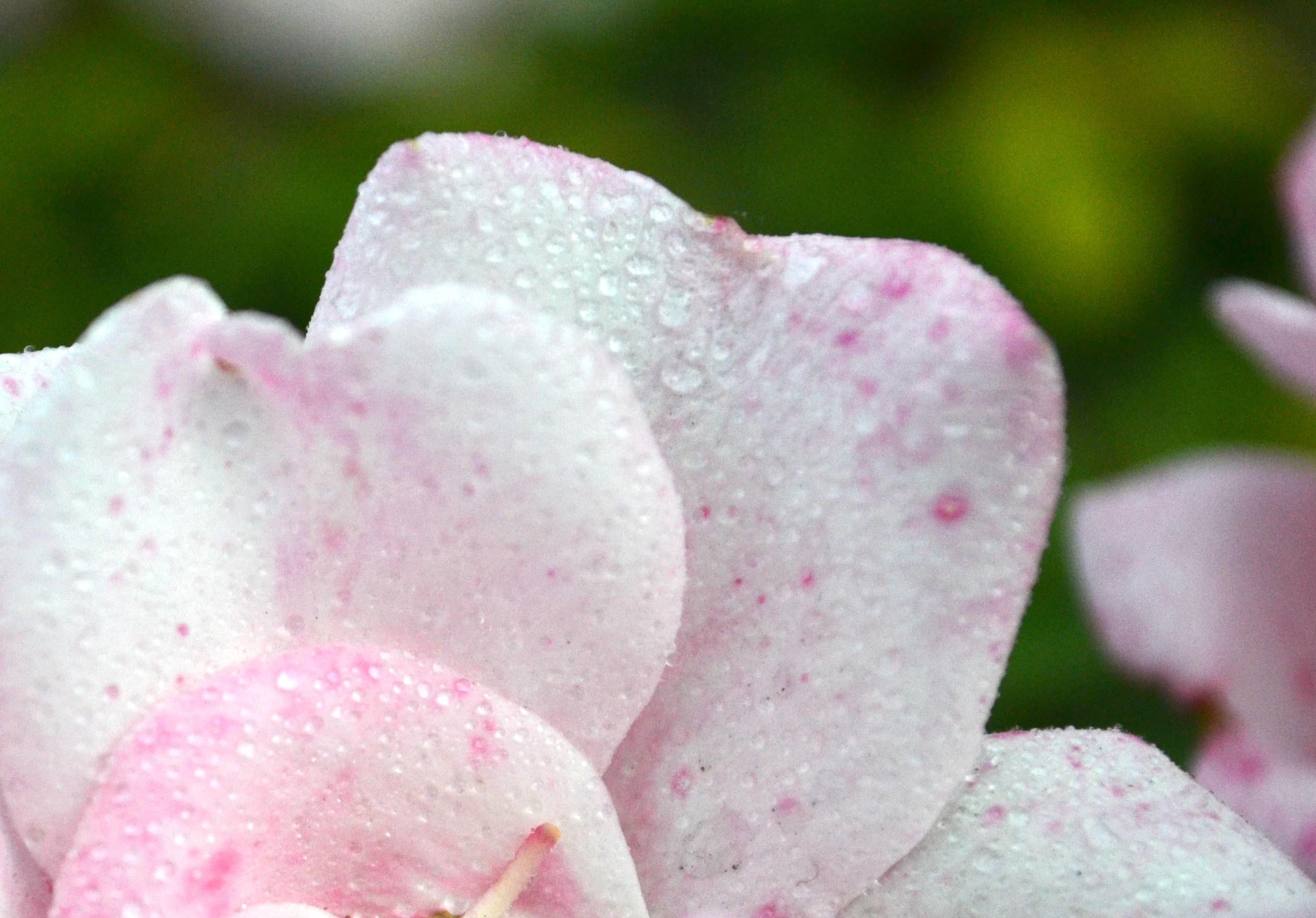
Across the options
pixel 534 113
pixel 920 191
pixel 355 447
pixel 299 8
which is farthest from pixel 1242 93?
pixel 299 8

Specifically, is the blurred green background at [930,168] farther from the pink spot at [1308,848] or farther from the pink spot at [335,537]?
the pink spot at [335,537]

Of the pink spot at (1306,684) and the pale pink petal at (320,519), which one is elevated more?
the pale pink petal at (320,519)

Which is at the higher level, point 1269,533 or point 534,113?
point 534,113

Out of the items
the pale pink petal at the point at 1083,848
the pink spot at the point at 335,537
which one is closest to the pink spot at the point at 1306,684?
the pale pink petal at the point at 1083,848

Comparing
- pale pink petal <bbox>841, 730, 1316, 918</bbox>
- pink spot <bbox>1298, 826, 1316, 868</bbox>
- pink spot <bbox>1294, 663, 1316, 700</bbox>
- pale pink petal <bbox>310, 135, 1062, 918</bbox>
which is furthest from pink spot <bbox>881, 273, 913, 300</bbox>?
pink spot <bbox>1294, 663, 1316, 700</bbox>

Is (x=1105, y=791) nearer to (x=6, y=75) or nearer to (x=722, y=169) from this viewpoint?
(x=722, y=169)

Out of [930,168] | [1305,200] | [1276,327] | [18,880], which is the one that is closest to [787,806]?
[18,880]

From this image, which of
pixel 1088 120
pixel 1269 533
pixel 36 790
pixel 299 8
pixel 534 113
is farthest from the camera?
pixel 299 8

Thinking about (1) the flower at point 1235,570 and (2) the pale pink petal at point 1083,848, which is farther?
(1) the flower at point 1235,570
